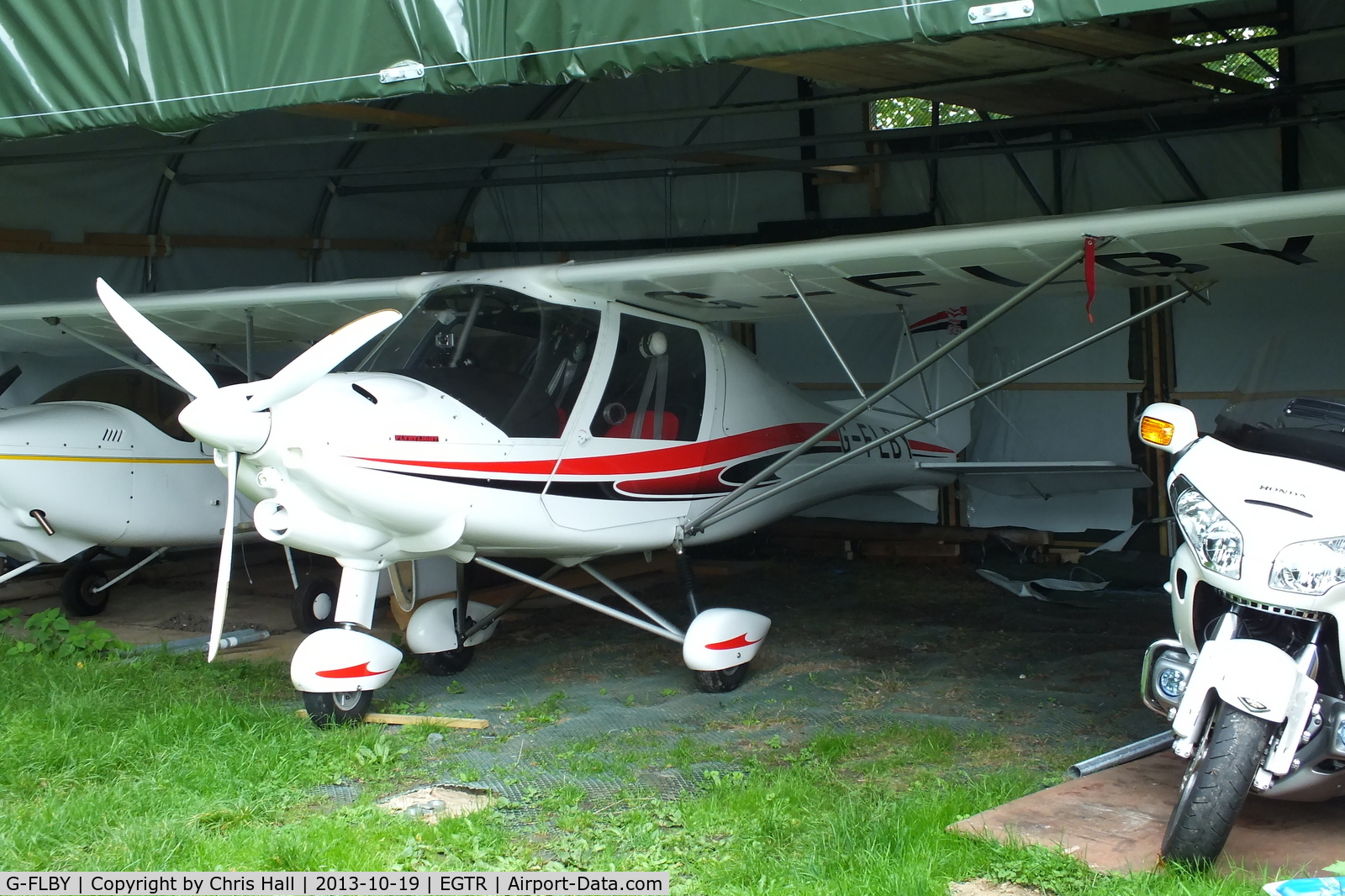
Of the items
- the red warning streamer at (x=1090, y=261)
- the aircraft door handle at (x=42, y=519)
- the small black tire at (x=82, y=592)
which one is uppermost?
the red warning streamer at (x=1090, y=261)

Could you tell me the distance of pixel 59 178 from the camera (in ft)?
28.7

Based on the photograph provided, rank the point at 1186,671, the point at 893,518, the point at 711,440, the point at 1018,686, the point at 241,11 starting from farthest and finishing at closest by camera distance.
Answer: the point at 893,518
the point at 711,440
the point at 1018,686
the point at 241,11
the point at 1186,671

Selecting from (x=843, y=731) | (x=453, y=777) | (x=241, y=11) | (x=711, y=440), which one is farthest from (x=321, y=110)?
(x=843, y=731)

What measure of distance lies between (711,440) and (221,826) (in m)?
3.38

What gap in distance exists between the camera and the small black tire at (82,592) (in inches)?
305

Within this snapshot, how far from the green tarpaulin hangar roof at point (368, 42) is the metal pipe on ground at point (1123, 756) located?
7.56 ft

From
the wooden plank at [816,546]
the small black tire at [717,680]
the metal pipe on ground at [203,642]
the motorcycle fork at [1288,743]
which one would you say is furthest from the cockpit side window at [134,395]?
the motorcycle fork at [1288,743]

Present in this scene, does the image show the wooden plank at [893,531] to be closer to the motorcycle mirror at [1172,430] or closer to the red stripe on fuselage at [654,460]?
the red stripe on fuselage at [654,460]

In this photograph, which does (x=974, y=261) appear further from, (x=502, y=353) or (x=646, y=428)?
(x=502, y=353)

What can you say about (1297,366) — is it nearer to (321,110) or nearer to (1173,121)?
(1173,121)

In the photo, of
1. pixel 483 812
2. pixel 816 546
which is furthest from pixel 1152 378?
pixel 483 812

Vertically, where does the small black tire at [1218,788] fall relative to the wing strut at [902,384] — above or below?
below

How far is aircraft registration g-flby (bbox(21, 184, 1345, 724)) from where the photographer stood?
14.6ft

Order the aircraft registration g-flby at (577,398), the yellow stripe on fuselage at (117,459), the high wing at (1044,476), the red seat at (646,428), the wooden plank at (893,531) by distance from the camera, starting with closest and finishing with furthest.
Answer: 1. the aircraft registration g-flby at (577,398)
2. the red seat at (646,428)
3. the yellow stripe on fuselage at (117,459)
4. the high wing at (1044,476)
5. the wooden plank at (893,531)
